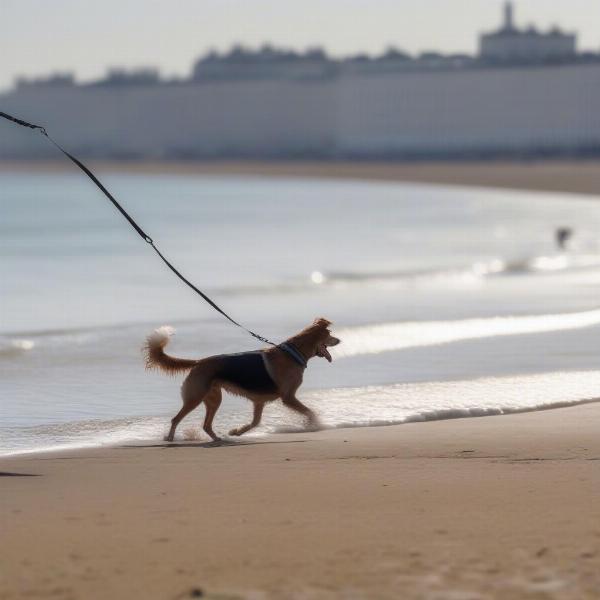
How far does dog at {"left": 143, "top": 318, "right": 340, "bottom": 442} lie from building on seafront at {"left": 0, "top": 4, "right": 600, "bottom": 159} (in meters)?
110

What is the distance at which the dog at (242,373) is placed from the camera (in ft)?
24.3

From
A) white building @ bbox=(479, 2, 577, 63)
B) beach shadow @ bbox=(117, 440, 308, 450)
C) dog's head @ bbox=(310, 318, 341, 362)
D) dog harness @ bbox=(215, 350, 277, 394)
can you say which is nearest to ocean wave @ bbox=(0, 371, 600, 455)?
beach shadow @ bbox=(117, 440, 308, 450)

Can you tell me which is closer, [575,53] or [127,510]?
[127,510]

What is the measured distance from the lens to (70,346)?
1230 cm

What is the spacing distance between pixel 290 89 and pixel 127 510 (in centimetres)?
14137

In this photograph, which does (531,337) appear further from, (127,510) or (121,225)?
(121,225)

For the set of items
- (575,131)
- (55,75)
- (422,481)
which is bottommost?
(422,481)

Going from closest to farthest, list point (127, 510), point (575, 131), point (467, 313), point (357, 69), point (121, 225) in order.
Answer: point (127, 510) < point (467, 313) < point (121, 225) < point (575, 131) < point (357, 69)

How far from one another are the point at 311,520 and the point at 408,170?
101m

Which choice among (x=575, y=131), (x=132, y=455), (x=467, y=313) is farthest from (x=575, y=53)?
(x=132, y=455)

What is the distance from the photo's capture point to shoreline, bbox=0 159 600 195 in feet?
254

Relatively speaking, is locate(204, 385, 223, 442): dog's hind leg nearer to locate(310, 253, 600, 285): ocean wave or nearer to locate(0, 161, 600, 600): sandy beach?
locate(0, 161, 600, 600): sandy beach

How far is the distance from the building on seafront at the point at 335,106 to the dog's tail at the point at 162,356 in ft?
361

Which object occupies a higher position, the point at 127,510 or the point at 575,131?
the point at 575,131
